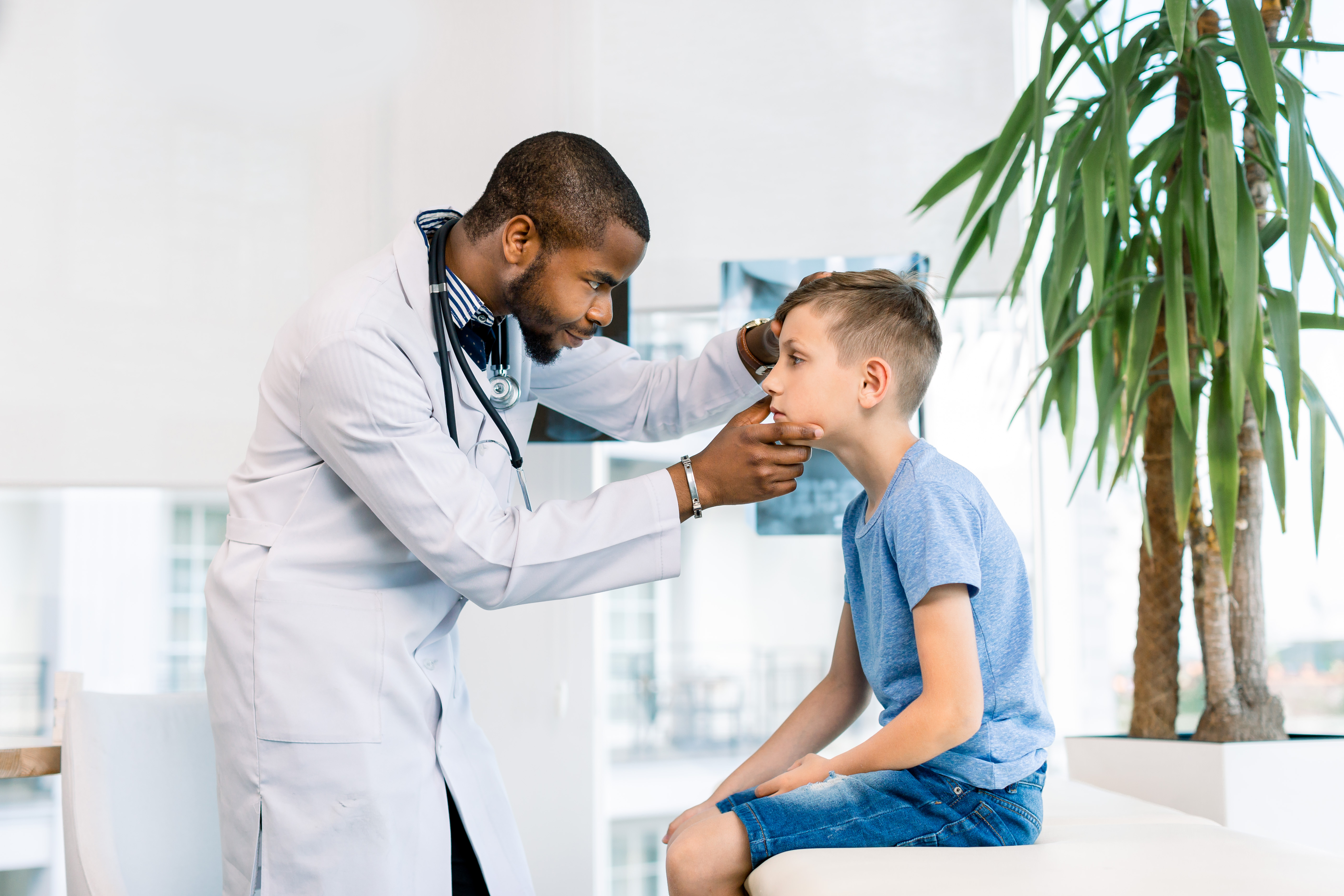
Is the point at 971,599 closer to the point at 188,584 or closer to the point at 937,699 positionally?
the point at 937,699

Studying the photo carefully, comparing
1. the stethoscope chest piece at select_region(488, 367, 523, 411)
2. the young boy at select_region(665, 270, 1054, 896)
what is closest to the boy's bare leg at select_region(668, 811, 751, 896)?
the young boy at select_region(665, 270, 1054, 896)

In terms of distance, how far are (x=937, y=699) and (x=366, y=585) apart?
0.72 meters

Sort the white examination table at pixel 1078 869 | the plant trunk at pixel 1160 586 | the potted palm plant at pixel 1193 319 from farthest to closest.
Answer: the plant trunk at pixel 1160 586, the potted palm plant at pixel 1193 319, the white examination table at pixel 1078 869

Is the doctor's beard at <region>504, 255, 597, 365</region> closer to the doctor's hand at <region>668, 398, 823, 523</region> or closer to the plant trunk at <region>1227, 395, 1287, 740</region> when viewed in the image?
the doctor's hand at <region>668, 398, 823, 523</region>

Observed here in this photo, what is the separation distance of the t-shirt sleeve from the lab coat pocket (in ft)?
2.14

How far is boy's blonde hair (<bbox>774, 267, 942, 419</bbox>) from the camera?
1225mm

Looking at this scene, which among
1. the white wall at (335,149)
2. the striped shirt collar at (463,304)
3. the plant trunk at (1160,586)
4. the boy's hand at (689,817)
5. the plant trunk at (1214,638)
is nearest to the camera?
the boy's hand at (689,817)

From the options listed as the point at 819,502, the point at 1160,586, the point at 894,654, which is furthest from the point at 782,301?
the point at 894,654

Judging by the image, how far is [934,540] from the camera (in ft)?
3.37

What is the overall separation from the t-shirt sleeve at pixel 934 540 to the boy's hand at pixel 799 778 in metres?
0.20

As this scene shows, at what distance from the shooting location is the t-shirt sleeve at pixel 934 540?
3.31 feet

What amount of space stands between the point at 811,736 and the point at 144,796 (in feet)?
3.11

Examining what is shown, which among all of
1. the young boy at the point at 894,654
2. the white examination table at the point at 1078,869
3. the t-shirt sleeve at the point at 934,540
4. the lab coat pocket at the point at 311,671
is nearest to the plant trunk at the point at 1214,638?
the white examination table at the point at 1078,869

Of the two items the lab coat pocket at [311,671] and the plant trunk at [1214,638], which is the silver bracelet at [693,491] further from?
the plant trunk at [1214,638]
